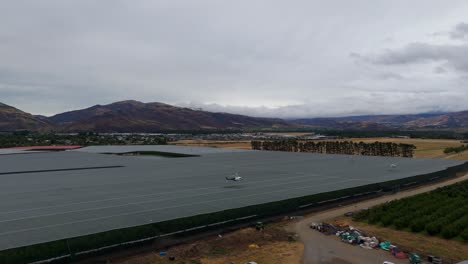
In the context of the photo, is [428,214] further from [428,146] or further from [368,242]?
[428,146]

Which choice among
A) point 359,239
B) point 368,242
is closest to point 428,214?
point 368,242

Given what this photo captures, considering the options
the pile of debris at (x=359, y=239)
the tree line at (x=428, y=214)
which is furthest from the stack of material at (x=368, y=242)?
the tree line at (x=428, y=214)

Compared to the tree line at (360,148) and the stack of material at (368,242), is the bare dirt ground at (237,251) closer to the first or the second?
the stack of material at (368,242)

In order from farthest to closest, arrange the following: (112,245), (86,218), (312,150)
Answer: (312,150) < (86,218) < (112,245)

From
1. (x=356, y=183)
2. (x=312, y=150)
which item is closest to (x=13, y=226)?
(x=356, y=183)

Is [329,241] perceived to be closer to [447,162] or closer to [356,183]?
[356,183]
